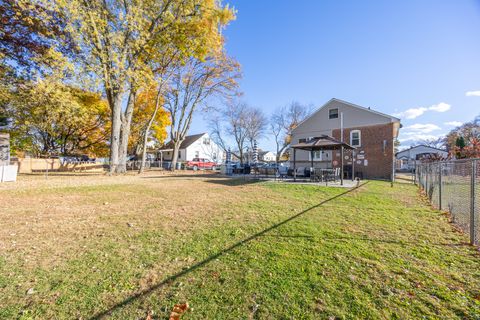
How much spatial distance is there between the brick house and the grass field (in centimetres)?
1360

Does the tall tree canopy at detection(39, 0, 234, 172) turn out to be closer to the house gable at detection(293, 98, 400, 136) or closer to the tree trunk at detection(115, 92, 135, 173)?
the tree trunk at detection(115, 92, 135, 173)

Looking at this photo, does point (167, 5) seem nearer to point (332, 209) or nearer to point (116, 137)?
point (116, 137)

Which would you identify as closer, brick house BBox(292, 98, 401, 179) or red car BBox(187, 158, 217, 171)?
brick house BBox(292, 98, 401, 179)

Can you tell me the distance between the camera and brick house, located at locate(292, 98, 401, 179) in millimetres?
16828

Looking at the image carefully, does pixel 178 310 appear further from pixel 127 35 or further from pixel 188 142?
pixel 188 142

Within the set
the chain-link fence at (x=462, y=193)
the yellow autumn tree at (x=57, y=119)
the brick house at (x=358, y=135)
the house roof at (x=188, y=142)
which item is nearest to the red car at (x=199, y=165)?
the house roof at (x=188, y=142)

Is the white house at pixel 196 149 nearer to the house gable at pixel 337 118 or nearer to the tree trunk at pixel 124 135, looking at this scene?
the house gable at pixel 337 118

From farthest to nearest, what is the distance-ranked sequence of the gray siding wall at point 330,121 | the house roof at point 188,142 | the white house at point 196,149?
the house roof at point 188,142 → the white house at point 196,149 → the gray siding wall at point 330,121

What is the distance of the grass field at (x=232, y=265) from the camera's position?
2041 mm

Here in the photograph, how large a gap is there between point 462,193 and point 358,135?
14.2 meters

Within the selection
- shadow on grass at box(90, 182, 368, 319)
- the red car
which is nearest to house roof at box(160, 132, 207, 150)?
the red car

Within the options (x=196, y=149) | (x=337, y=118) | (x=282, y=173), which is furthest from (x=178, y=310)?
(x=196, y=149)

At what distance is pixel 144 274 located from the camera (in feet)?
8.46

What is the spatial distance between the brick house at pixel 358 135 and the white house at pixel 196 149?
24.5 metres
